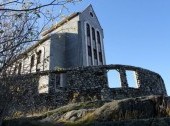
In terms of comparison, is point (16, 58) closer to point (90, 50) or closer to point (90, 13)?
point (90, 50)

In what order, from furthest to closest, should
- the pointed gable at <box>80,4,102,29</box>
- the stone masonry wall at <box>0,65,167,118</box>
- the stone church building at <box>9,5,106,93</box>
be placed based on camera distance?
the pointed gable at <box>80,4,102,29</box> → the stone church building at <box>9,5,106,93</box> → the stone masonry wall at <box>0,65,167,118</box>

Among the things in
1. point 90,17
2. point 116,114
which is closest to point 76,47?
point 90,17

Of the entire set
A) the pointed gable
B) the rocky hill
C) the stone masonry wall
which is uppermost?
the pointed gable

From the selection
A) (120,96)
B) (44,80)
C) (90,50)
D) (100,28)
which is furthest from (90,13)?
(120,96)

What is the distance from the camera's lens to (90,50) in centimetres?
3212

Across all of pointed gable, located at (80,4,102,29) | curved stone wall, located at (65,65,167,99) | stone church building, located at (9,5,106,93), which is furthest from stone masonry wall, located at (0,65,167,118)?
pointed gable, located at (80,4,102,29)

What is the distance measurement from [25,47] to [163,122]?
3933 mm

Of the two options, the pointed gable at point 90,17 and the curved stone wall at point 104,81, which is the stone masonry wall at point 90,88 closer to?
the curved stone wall at point 104,81

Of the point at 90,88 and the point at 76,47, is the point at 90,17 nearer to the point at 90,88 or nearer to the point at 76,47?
the point at 76,47

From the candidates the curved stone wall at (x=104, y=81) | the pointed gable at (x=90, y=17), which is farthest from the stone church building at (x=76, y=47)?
the curved stone wall at (x=104, y=81)

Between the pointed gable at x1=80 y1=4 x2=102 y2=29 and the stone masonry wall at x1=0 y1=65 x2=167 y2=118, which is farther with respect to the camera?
the pointed gable at x1=80 y1=4 x2=102 y2=29

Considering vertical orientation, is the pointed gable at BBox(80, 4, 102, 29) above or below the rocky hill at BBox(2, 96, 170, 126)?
above

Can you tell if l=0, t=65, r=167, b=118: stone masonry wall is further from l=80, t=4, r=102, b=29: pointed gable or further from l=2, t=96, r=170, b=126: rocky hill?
l=80, t=4, r=102, b=29: pointed gable

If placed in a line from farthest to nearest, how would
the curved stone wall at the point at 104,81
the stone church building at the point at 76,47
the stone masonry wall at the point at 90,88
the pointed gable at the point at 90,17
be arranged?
1. the pointed gable at the point at 90,17
2. the stone church building at the point at 76,47
3. the curved stone wall at the point at 104,81
4. the stone masonry wall at the point at 90,88
